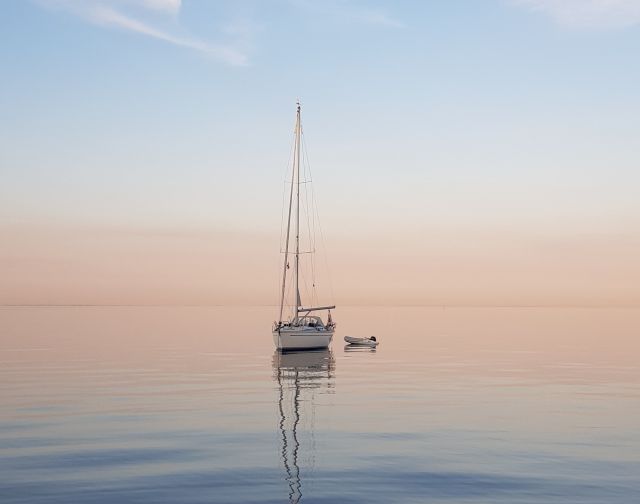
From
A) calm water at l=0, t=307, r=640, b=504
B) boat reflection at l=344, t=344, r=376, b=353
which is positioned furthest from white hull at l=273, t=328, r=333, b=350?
calm water at l=0, t=307, r=640, b=504

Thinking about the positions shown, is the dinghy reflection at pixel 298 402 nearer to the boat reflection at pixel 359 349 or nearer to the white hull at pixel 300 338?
the white hull at pixel 300 338

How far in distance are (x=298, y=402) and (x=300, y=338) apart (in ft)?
136

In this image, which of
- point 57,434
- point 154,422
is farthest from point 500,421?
point 57,434

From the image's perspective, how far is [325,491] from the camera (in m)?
22.4

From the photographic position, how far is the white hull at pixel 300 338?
8400 centimetres

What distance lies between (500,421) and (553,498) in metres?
14.7

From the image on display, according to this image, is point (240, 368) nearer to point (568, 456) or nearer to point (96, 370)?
point (96, 370)

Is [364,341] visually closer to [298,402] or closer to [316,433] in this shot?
[298,402]

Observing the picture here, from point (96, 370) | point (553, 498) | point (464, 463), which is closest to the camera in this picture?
point (553, 498)

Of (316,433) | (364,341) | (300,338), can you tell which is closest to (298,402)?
(316,433)

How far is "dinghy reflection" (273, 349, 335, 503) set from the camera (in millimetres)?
26156

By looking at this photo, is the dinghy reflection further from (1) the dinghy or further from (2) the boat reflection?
(1) the dinghy

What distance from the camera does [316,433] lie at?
32.7 metres

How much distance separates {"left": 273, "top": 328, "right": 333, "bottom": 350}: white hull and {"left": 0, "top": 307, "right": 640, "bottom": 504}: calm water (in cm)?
1557
